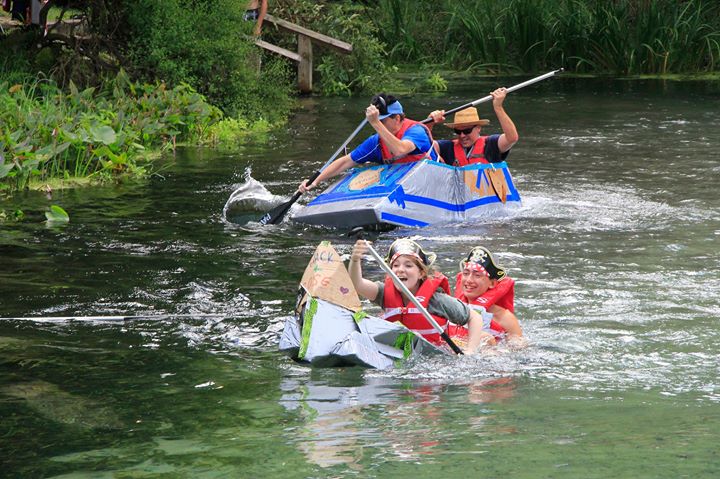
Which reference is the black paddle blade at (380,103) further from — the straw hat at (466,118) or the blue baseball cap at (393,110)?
the straw hat at (466,118)

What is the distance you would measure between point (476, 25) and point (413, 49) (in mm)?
1728

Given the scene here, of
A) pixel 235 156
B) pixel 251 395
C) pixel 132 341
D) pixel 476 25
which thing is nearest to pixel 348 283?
pixel 251 395

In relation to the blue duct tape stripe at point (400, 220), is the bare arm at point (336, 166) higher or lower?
higher

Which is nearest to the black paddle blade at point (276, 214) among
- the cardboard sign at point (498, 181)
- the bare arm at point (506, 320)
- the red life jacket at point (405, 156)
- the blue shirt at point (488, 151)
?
the red life jacket at point (405, 156)

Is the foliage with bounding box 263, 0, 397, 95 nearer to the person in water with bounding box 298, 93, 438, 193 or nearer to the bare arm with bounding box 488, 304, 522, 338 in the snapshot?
the person in water with bounding box 298, 93, 438, 193

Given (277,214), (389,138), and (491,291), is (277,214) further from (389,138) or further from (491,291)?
(491,291)

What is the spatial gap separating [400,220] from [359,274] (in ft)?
13.8

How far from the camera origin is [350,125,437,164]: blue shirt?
38.3 ft

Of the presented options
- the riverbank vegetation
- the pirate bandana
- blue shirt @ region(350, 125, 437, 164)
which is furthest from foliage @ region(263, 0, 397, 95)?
the pirate bandana

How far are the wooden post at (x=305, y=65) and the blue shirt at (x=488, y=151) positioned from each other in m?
9.98

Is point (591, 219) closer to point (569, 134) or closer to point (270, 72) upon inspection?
point (569, 134)

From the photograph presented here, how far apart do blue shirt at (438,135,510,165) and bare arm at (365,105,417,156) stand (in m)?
0.68

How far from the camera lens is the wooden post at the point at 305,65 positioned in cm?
2177

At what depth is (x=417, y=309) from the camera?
718cm
